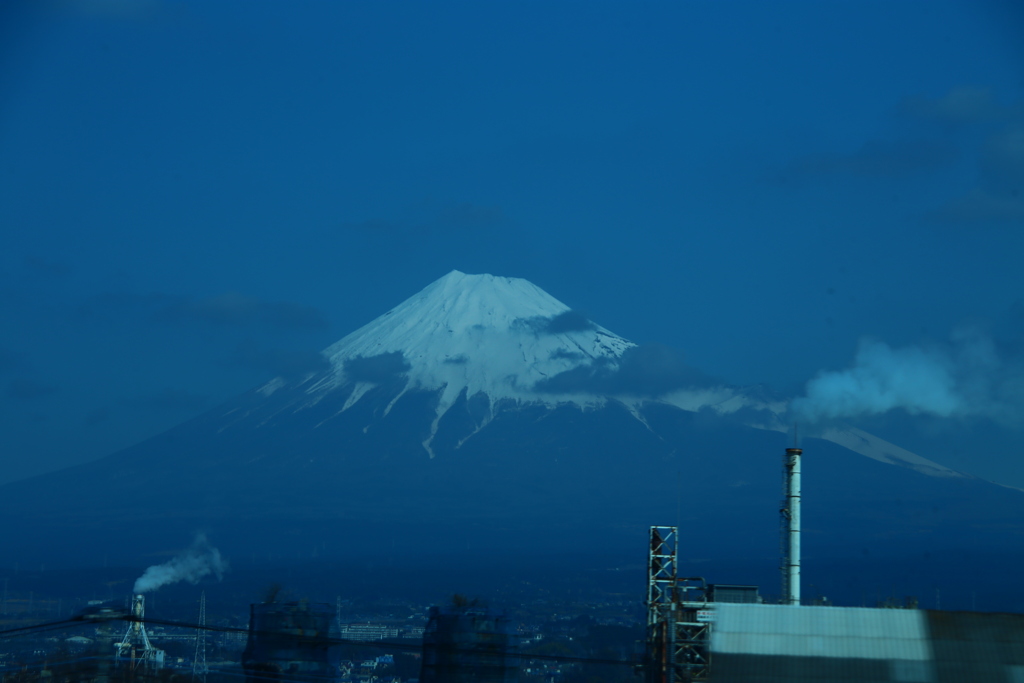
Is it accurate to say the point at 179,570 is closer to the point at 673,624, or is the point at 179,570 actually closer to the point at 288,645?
the point at 288,645

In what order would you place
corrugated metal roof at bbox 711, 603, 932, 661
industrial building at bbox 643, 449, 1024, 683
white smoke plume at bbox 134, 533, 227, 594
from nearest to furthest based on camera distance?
industrial building at bbox 643, 449, 1024, 683, corrugated metal roof at bbox 711, 603, 932, 661, white smoke plume at bbox 134, 533, 227, 594

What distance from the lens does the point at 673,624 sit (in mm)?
29766

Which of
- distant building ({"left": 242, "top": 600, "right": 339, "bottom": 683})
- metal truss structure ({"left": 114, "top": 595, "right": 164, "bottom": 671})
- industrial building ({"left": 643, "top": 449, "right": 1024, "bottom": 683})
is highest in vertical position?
industrial building ({"left": 643, "top": 449, "right": 1024, "bottom": 683})

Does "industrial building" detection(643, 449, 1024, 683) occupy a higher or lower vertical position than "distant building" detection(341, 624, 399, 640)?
higher

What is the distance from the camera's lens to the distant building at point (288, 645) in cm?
3044

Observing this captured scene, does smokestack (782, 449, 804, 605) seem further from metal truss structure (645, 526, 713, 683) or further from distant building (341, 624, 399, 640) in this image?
distant building (341, 624, 399, 640)

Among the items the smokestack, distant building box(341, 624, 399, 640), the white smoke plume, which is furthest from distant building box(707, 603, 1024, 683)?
distant building box(341, 624, 399, 640)

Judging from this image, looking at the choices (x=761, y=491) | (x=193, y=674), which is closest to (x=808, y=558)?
(x=761, y=491)

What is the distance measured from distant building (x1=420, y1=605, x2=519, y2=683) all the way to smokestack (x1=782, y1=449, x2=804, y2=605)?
9338 millimetres

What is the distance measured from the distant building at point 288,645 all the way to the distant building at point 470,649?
2820mm

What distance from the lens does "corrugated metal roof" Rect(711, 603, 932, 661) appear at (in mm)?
23797

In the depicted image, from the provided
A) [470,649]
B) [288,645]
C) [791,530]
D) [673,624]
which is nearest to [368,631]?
[791,530]

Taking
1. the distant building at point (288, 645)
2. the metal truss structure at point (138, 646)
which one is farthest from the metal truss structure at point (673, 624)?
the metal truss structure at point (138, 646)

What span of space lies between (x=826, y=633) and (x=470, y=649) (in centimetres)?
1024
